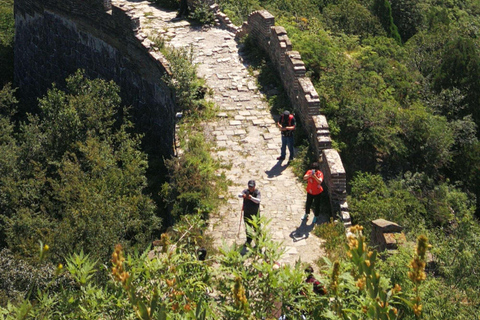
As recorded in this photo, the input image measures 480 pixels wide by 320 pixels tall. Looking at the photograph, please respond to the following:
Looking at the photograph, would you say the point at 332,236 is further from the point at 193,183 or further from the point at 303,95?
the point at 303,95

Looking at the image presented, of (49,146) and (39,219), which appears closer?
(39,219)

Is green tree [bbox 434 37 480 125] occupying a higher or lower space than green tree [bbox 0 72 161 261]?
higher

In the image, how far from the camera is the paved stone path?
11.5 meters

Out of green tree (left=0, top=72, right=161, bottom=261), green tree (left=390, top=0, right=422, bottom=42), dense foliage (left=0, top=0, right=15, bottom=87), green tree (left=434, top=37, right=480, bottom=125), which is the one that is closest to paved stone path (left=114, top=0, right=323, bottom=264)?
green tree (left=0, top=72, right=161, bottom=261)

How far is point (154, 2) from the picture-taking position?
20.7 metres

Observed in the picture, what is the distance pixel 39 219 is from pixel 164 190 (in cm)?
256

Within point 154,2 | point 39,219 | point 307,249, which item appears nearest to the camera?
point 307,249

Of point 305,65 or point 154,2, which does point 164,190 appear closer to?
point 305,65

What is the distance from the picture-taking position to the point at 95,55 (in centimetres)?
1870

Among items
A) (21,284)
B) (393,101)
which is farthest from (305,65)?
(21,284)

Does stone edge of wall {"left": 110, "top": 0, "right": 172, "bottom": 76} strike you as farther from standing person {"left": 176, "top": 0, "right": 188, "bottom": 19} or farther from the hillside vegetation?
standing person {"left": 176, "top": 0, "right": 188, "bottom": 19}

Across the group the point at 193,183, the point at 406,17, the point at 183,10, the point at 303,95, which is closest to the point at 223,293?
the point at 193,183

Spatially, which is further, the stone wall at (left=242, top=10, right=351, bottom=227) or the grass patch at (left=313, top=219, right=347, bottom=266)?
the stone wall at (left=242, top=10, right=351, bottom=227)

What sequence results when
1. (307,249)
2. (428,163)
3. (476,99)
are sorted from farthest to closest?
(476,99) → (428,163) → (307,249)
